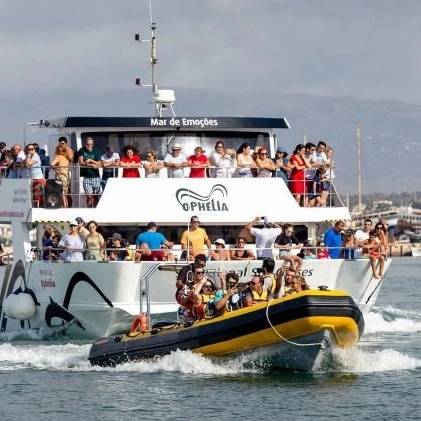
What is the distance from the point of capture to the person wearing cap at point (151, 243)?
28.5 meters

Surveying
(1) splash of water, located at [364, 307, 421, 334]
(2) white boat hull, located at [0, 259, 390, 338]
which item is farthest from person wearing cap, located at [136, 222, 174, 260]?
(1) splash of water, located at [364, 307, 421, 334]

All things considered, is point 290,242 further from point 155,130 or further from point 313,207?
point 155,130

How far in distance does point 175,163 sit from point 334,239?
3222 millimetres

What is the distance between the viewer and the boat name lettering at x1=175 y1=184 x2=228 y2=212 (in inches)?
1188

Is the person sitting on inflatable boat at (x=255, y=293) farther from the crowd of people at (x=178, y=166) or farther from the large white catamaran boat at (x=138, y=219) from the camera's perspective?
the crowd of people at (x=178, y=166)

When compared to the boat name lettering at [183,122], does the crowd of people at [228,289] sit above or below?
below

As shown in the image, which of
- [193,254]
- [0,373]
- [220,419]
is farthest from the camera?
[193,254]

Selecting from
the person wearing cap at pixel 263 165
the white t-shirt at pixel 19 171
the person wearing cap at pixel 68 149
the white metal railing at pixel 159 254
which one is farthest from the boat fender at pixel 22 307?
the person wearing cap at pixel 263 165

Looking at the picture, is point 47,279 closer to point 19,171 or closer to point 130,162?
point 19,171

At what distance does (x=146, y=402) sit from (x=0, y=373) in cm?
405

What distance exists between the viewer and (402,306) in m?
44.6

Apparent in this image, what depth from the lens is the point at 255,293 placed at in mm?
24719

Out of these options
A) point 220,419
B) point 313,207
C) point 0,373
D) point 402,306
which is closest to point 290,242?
point 313,207

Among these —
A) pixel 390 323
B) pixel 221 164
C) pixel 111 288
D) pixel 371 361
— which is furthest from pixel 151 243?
pixel 390 323
